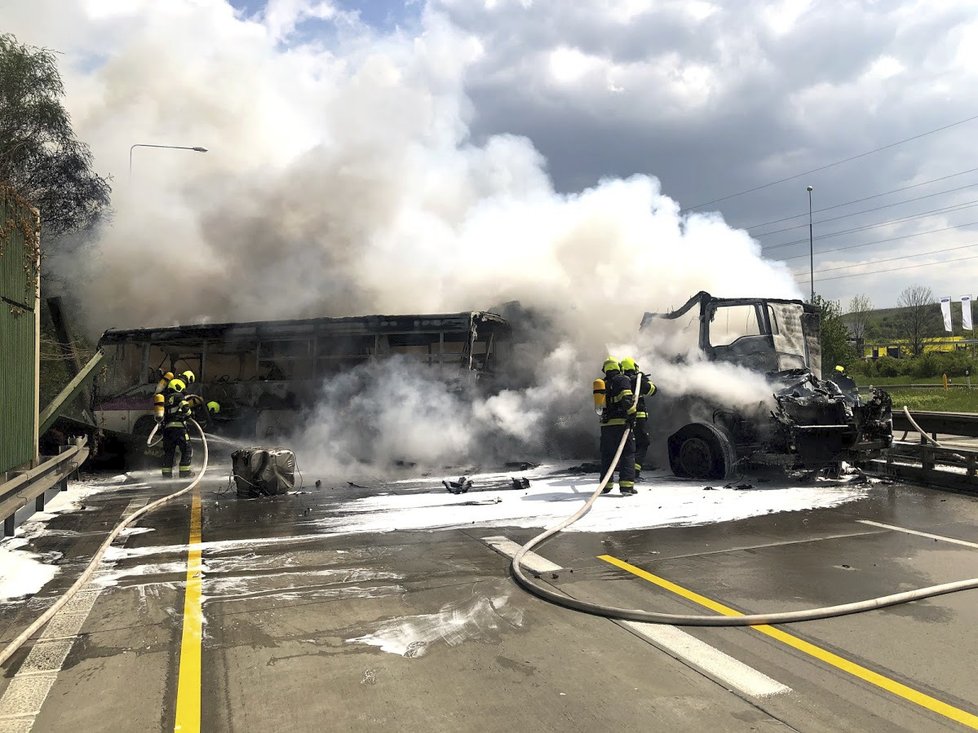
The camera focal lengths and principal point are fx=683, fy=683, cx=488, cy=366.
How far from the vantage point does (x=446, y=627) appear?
12.7 ft

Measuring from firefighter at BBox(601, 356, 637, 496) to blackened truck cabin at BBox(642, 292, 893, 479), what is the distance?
1.18 meters

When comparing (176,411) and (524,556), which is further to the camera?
(176,411)

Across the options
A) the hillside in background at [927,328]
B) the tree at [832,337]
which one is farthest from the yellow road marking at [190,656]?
the hillside in background at [927,328]

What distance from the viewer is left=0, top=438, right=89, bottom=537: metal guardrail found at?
5.32 metres

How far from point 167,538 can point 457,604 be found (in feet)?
11.1

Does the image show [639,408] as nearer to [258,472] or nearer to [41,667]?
[258,472]

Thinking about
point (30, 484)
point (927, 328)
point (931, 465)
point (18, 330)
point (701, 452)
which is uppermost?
point (927, 328)

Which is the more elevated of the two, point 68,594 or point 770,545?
point 68,594

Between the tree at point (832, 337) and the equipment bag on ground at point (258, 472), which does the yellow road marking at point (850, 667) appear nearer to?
the equipment bag on ground at point (258, 472)

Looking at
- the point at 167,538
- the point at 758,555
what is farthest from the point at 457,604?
the point at 167,538

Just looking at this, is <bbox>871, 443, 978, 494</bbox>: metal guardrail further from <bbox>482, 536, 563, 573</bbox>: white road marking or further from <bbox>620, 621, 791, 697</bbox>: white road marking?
<bbox>620, 621, 791, 697</bbox>: white road marking

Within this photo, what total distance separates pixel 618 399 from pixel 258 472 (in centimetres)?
463

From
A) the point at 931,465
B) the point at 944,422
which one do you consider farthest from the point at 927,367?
the point at 931,465

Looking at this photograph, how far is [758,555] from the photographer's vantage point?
5.40 metres
